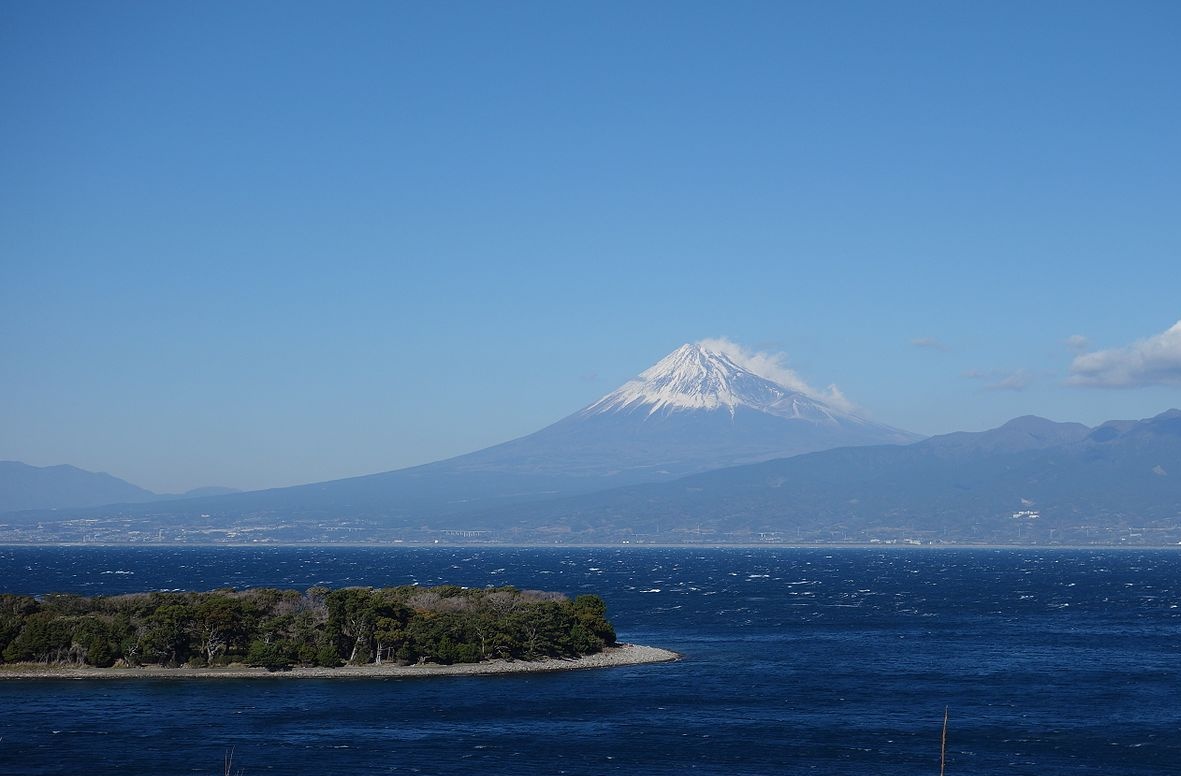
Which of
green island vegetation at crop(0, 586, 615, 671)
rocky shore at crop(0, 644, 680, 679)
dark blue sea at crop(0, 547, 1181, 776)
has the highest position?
green island vegetation at crop(0, 586, 615, 671)

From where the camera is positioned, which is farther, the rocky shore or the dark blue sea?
the rocky shore

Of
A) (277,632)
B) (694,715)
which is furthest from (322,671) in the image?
(694,715)

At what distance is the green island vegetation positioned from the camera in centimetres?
9425

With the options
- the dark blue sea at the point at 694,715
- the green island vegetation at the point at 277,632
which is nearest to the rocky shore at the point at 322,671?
the green island vegetation at the point at 277,632

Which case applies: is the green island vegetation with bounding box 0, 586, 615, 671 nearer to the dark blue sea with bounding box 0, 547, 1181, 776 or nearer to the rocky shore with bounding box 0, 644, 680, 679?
the rocky shore with bounding box 0, 644, 680, 679

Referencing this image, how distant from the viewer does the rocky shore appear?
91.1 m

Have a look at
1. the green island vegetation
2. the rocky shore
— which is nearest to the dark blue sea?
the rocky shore

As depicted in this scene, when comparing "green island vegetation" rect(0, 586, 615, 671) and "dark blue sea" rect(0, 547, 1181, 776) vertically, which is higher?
"green island vegetation" rect(0, 586, 615, 671)

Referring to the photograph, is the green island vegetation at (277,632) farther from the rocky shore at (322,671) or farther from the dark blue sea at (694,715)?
the dark blue sea at (694,715)

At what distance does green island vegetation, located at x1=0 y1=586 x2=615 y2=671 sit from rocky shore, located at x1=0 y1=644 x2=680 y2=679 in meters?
0.98

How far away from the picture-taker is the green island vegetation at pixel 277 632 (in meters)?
94.2

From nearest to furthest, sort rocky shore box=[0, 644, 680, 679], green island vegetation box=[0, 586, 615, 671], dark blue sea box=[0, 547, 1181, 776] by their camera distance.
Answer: dark blue sea box=[0, 547, 1181, 776] → rocky shore box=[0, 644, 680, 679] → green island vegetation box=[0, 586, 615, 671]

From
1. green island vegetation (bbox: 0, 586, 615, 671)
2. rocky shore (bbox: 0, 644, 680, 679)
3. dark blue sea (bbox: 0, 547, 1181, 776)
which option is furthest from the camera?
green island vegetation (bbox: 0, 586, 615, 671)

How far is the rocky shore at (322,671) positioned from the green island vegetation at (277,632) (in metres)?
0.98
